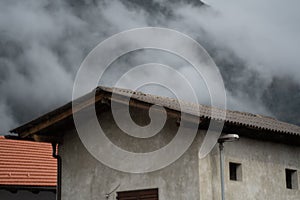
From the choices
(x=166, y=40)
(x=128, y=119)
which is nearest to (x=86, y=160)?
(x=128, y=119)

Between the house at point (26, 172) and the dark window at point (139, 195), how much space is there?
233 inches

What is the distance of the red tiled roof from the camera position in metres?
20.6

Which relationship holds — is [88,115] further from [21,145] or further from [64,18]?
[64,18]

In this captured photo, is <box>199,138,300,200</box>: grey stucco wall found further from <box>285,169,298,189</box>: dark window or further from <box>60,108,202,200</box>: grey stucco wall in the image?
<box>60,108,202,200</box>: grey stucco wall

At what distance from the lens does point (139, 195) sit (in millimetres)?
14703

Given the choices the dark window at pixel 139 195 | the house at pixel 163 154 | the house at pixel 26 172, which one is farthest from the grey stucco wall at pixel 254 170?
the house at pixel 26 172

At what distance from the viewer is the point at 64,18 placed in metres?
105

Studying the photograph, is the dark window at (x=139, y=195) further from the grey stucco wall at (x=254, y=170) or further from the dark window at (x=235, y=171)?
the dark window at (x=235, y=171)

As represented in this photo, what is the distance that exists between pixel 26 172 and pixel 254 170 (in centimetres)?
932

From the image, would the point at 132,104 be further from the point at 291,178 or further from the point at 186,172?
the point at 291,178

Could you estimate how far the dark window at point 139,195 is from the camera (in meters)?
14.4

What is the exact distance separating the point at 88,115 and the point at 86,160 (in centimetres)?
116

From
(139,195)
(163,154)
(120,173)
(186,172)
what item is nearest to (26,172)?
(120,173)

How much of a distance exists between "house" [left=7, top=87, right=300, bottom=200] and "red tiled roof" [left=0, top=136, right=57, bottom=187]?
13.6 ft
